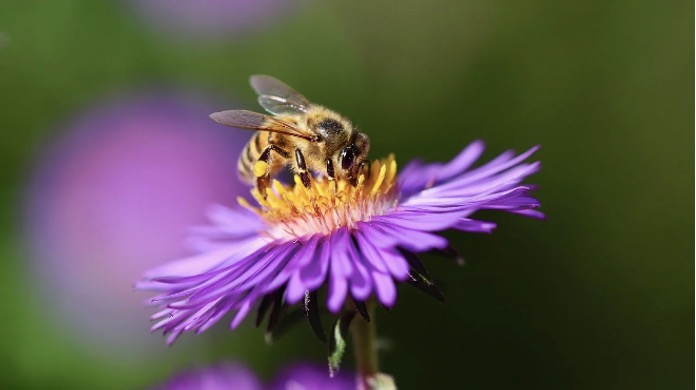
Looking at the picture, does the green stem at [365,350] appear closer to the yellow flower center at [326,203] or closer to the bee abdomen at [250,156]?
the yellow flower center at [326,203]

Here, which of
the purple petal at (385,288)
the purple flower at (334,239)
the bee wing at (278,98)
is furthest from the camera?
the bee wing at (278,98)

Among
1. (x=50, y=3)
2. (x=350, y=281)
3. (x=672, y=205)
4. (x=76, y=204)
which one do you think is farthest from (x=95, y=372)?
(x=672, y=205)

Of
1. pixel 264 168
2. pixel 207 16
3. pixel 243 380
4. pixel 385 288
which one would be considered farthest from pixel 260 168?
pixel 207 16

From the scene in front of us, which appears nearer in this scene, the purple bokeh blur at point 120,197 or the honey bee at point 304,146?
the honey bee at point 304,146

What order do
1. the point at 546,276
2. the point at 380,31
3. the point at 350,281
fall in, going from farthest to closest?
the point at 380,31 < the point at 546,276 < the point at 350,281

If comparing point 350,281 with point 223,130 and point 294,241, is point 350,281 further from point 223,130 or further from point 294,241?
point 223,130

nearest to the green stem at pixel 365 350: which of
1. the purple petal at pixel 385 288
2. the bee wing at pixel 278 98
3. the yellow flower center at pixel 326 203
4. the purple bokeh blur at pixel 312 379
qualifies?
the purple petal at pixel 385 288

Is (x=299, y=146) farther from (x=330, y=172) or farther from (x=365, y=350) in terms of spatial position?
(x=365, y=350)

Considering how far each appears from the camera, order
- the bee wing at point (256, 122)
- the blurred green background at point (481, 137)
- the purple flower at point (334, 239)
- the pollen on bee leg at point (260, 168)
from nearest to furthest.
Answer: the purple flower at point (334, 239), the bee wing at point (256, 122), the pollen on bee leg at point (260, 168), the blurred green background at point (481, 137)
